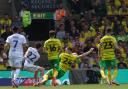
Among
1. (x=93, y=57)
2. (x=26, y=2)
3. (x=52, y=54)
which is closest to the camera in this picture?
(x=52, y=54)

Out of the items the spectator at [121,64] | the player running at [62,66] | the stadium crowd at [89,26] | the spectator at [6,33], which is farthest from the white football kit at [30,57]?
the spectator at [6,33]

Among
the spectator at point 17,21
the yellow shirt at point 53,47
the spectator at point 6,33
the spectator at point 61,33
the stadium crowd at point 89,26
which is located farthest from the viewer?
the spectator at point 17,21

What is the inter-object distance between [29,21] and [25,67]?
8464 mm

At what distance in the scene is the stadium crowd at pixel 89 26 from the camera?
29484mm

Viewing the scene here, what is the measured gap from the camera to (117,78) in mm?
26250

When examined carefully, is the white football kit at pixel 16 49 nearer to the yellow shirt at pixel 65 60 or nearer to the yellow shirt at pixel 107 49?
the yellow shirt at pixel 65 60

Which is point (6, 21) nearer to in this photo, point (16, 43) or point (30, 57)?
point (30, 57)

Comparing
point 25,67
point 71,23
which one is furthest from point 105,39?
point 71,23

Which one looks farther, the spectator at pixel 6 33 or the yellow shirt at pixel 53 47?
the spectator at pixel 6 33

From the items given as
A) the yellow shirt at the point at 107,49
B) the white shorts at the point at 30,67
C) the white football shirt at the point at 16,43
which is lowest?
the white shorts at the point at 30,67

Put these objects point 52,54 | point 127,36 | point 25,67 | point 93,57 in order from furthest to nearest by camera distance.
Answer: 1. point 127,36
2. point 93,57
3. point 25,67
4. point 52,54

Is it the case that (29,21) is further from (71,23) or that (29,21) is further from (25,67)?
(25,67)

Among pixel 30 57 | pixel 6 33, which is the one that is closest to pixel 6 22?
pixel 6 33

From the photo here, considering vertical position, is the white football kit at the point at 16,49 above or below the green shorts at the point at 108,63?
above
